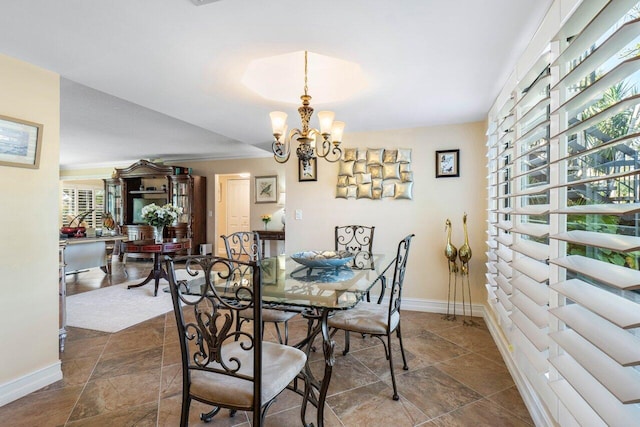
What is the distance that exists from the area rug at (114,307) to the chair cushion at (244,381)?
7.65ft

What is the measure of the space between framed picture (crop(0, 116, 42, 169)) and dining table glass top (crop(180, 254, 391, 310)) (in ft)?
4.36

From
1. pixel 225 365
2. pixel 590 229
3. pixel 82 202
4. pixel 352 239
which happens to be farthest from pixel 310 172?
pixel 82 202

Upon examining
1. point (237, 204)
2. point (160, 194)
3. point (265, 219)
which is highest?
point (160, 194)

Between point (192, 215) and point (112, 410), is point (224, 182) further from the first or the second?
point (112, 410)

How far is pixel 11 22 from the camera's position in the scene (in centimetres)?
163

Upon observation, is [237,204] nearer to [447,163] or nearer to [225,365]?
[447,163]

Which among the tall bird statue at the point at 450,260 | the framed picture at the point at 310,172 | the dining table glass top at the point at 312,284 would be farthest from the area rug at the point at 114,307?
the tall bird statue at the point at 450,260

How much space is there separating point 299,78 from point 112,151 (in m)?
5.54

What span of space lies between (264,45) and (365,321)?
1812 mm

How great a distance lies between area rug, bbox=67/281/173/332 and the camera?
3.31 m

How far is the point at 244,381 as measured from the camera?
1.33 metres

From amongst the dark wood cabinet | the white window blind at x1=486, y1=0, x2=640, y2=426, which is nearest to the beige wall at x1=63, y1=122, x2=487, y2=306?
the white window blind at x1=486, y1=0, x2=640, y2=426

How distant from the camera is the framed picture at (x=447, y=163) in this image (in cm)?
355

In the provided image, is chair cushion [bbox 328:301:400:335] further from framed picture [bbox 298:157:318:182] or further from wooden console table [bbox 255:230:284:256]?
wooden console table [bbox 255:230:284:256]
